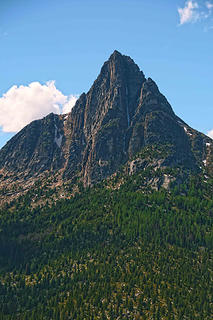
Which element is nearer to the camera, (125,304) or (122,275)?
(125,304)

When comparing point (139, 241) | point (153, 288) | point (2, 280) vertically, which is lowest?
point (2, 280)

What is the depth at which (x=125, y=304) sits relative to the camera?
123m

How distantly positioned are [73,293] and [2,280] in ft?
203

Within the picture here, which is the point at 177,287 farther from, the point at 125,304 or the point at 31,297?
the point at 31,297

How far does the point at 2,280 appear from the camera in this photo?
17188 centimetres

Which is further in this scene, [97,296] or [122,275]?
[122,275]

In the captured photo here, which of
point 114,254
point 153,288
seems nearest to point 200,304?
point 153,288

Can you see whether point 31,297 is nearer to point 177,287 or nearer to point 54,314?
point 54,314

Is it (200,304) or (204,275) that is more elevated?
(204,275)

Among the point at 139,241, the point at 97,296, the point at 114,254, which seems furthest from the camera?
the point at 139,241

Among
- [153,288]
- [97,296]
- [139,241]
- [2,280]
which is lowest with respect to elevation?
[2,280]

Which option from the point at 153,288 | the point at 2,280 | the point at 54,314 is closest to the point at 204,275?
the point at 153,288

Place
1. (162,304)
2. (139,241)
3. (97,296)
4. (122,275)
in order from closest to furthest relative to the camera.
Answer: (162,304) < (97,296) < (122,275) < (139,241)

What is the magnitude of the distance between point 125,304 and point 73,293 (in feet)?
97.5
